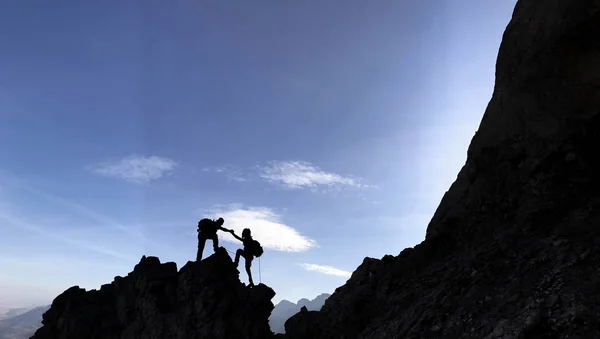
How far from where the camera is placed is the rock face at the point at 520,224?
36.5ft

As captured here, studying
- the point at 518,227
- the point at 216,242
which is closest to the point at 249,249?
the point at 216,242

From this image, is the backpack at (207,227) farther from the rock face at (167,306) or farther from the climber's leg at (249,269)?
the climber's leg at (249,269)

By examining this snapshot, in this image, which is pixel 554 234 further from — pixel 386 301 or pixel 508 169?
pixel 386 301

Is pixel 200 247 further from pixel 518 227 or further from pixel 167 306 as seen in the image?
pixel 518 227

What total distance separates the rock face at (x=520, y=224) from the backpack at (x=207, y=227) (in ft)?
41.7

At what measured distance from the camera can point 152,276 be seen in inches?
1304

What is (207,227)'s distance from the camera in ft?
98.5

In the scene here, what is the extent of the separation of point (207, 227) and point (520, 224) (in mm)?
22591

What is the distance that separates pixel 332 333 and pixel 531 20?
738 inches

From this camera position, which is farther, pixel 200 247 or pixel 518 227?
pixel 200 247

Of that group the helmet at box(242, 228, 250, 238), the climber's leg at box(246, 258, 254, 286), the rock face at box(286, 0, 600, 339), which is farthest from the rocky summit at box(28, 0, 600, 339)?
the helmet at box(242, 228, 250, 238)

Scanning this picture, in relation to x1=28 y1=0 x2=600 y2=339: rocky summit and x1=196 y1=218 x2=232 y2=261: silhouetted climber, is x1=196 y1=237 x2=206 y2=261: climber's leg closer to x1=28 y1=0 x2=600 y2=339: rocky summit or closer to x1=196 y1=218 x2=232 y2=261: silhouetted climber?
x1=196 y1=218 x2=232 y2=261: silhouetted climber

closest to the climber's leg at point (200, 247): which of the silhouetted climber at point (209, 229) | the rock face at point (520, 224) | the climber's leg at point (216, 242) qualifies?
the silhouetted climber at point (209, 229)

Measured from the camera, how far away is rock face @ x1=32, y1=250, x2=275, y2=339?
2681 centimetres
